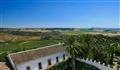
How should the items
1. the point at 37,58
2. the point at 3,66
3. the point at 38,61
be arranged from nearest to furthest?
1. the point at 3,66
2. the point at 37,58
3. the point at 38,61

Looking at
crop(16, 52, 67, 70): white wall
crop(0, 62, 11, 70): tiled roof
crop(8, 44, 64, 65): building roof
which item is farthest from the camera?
crop(8, 44, 64, 65): building roof

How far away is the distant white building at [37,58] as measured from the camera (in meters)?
27.8

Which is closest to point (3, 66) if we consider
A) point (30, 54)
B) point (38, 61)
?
point (30, 54)

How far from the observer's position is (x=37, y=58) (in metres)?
29.9

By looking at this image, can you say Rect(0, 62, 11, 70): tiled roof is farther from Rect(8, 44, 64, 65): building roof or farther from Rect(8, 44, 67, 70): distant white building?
Rect(8, 44, 64, 65): building roof

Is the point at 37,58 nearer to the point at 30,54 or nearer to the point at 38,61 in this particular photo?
the point at 38,61

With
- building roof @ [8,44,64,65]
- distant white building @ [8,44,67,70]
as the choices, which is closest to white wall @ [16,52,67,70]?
distant white building @ [8,44,67,70]

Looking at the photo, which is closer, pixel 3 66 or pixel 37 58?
pixel 3 66

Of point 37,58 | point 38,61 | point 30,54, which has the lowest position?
point 38,61

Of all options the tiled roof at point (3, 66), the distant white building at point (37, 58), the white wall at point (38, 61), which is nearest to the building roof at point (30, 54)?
the distant white building at point (37, 58)

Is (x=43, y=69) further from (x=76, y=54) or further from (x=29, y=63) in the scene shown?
(x=76, y=54)

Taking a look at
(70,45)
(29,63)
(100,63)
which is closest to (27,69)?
(29,63)

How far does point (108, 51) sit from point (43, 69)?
38.4 feet

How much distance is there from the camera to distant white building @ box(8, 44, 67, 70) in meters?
27.8
